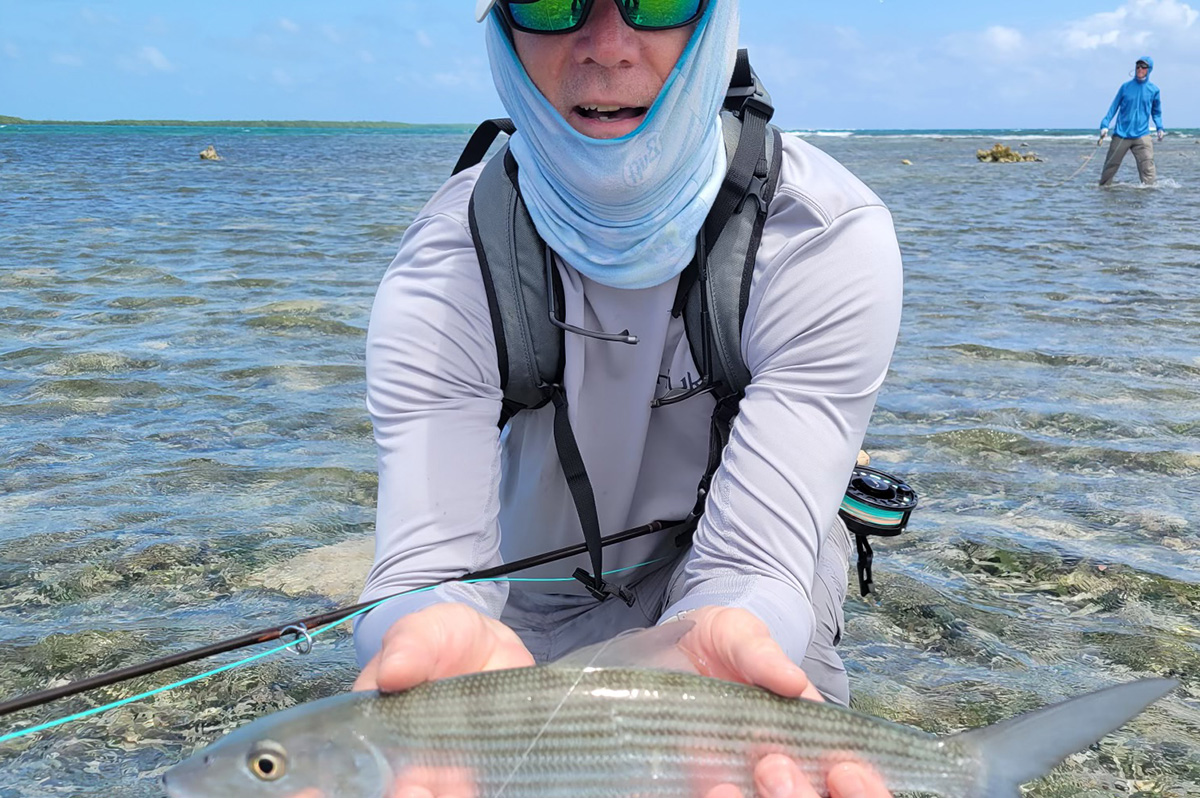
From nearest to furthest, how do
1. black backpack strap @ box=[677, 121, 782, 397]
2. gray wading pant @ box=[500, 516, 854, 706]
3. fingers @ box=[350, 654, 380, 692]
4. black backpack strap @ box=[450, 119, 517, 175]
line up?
fingers @ box=[350, 654, 380, 692] → black backpack strap @ box=[677, 121, 782, 397] → gray wading pant @ box=[500, 516, 854, 706] → black backpack strap @ box=[450, 119, 517, 175]

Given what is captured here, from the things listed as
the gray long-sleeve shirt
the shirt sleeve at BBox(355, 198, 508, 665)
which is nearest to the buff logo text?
the gray long-sleeve shirt

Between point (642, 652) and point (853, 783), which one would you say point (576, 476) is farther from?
point (853, 783)

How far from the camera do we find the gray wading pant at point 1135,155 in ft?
72.0

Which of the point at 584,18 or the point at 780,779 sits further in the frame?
the point at 584,18

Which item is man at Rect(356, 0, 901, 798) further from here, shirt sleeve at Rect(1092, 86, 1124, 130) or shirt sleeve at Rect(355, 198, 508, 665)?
shirt sleeve at Rect(1092, 86, 1124, 130)

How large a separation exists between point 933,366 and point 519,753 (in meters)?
6.47

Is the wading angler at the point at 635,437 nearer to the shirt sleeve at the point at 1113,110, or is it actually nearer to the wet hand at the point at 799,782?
the wet hand at the point at 799,782

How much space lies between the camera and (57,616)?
13.3 ft

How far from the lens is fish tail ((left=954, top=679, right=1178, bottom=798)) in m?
2.00

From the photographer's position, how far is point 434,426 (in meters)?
2.68

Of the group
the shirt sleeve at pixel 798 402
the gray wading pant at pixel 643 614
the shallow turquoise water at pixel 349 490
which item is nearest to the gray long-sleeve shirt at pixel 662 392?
the shirt sleeve at pixel 798 402

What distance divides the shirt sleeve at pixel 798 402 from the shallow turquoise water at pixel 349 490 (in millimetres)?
1231

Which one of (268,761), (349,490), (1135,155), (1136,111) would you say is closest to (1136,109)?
(1136,111)

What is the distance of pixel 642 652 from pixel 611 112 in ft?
4.44
